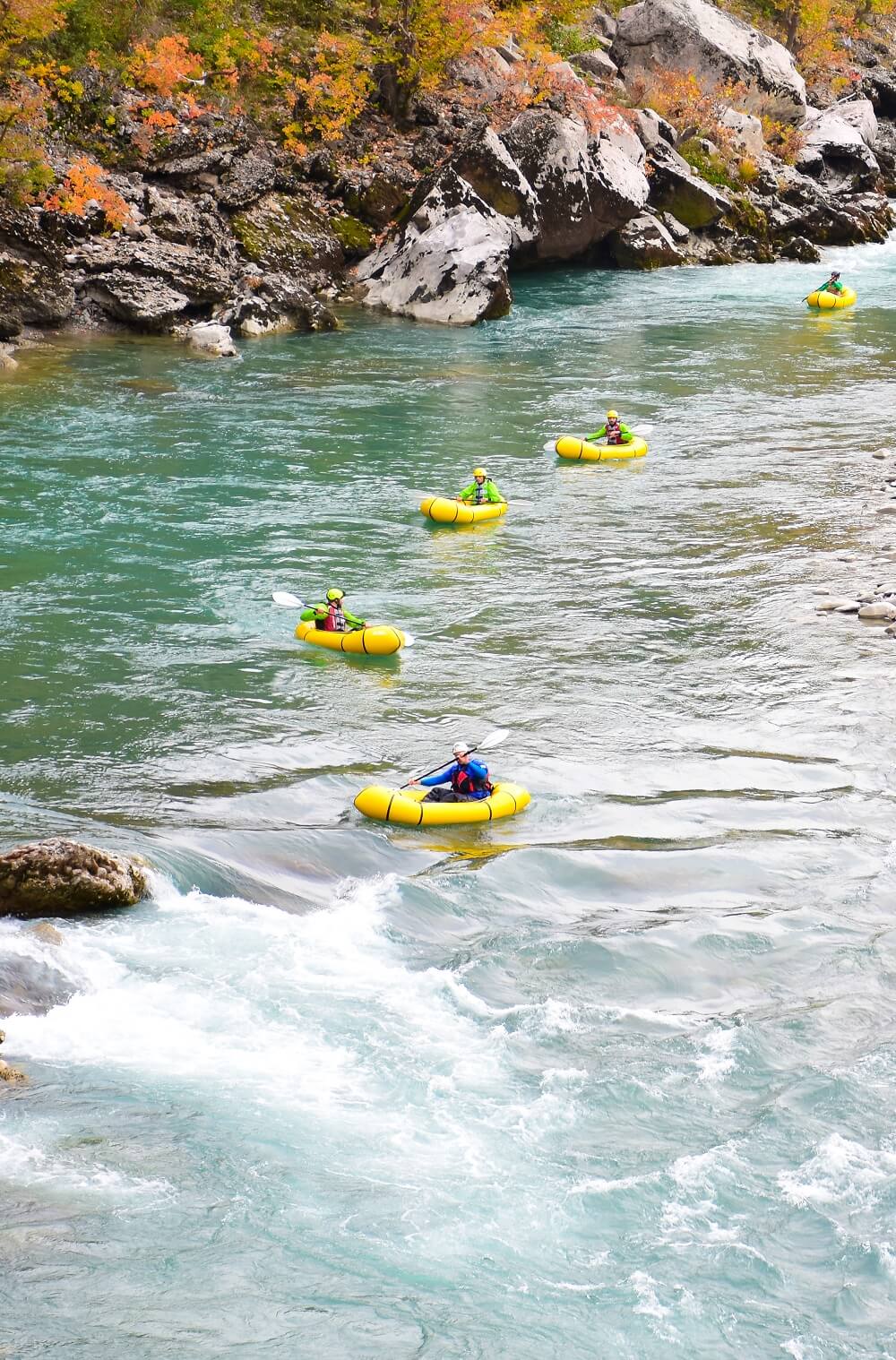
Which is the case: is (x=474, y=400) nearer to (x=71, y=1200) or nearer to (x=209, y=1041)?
(x=209, y=1041)

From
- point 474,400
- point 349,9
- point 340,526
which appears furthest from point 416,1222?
point 349,9

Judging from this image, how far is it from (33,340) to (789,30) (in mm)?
35134

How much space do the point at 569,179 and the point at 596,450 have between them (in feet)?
49.7

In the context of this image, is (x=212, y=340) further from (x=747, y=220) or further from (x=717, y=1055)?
(x=717, y=1055)

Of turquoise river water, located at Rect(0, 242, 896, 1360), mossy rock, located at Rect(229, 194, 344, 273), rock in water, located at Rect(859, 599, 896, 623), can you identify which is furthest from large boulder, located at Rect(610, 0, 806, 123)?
rock in water, located at Rect(859, 599, 896, 623)

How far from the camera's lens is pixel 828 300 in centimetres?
3153

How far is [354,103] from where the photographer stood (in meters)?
33.4

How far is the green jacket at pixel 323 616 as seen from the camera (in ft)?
47.5

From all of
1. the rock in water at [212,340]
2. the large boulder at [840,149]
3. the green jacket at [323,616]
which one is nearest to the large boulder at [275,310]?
the rock in water at [212,340]

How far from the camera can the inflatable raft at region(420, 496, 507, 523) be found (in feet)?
59.9

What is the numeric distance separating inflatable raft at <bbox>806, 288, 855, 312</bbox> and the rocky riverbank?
18.5ft

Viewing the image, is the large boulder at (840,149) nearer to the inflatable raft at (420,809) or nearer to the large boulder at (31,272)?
the large boulder at (31,272)

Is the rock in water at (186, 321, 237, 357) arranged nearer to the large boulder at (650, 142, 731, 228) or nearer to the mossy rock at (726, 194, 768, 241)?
the large boulder at (650, 142, 731, 228)

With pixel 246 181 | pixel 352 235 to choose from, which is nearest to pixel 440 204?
pixel 352 235
